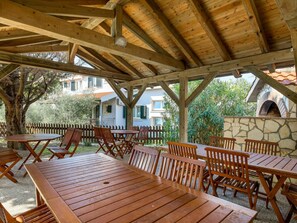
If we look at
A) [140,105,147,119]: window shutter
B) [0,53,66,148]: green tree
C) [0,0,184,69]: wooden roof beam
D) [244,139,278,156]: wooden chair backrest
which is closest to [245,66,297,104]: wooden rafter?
[244,139,278,156]: wooden chair backrest

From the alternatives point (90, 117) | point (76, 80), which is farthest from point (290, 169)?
point (76, 80)

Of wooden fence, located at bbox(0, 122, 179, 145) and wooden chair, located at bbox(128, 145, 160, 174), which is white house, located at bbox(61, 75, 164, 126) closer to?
wooden fence, located at bbox(0, 122, 179, 145)

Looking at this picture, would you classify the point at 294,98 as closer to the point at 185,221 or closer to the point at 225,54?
the point at 225,54

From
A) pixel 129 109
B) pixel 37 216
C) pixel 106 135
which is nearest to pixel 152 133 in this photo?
pixel 129 109

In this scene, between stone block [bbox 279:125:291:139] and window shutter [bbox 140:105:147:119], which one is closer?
stone block [bbox 279:125:291:139]

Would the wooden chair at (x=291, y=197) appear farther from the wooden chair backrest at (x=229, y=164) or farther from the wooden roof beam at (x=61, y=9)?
the wooden roof beam at (x=61, y=9)

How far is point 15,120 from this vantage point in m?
6.59

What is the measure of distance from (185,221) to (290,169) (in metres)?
1.89

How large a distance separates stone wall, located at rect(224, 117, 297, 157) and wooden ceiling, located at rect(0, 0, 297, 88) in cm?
122

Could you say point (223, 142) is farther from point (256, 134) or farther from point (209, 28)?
point (209, 28)

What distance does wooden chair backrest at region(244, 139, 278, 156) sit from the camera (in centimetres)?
327

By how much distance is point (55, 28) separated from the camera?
A: 285 centimetres

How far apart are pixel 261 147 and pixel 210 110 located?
388cm

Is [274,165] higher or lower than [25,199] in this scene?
higher
